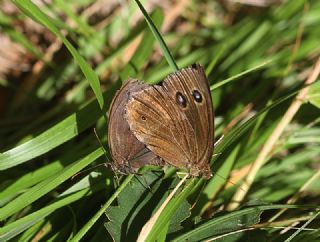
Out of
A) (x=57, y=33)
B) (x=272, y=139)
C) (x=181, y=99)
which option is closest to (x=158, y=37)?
(x=181, y=99)

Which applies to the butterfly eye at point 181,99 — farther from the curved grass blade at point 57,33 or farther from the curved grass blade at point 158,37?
the curved grass blade at point 57,33

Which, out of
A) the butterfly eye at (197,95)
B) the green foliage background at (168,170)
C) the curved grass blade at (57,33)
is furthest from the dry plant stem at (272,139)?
the curved grass blade at (57,33)

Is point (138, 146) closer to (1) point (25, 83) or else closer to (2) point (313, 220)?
(2) point (313, 220)

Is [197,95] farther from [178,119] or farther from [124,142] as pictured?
[124,142]

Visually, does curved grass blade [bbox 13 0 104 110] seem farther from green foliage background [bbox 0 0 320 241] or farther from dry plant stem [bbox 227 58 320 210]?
dry plant stem [bbox 227 58 320 210]

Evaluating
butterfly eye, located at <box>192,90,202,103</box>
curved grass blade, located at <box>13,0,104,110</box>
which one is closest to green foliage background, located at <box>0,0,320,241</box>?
curved grass blade, located at <box>13,0,104,110</box>
